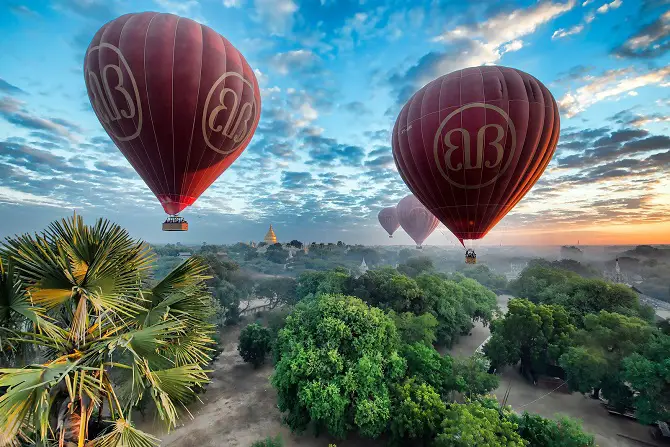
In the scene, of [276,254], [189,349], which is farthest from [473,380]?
[276,254]

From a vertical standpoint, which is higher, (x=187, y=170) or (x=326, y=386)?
(x=187, y=170)

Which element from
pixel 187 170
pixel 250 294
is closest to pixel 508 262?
pixel 250 294

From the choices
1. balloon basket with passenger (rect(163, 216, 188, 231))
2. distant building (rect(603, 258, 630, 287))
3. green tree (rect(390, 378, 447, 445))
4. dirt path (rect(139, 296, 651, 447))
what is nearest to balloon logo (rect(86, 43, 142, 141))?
balloon basket with passenger (rect(163, 216, 188, 231))

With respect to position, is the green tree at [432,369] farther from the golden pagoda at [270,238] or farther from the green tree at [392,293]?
the golden pagoda at [270,238]

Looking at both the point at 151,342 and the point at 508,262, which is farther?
the point at 508,262

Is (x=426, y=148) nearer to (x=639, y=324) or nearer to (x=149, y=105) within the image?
(x=149, y=105)

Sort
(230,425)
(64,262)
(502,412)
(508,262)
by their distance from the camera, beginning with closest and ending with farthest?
(64,262), (502,412), (230,425), (508,262)

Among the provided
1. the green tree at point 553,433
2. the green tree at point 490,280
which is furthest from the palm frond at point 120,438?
the green tree at point 490,280
